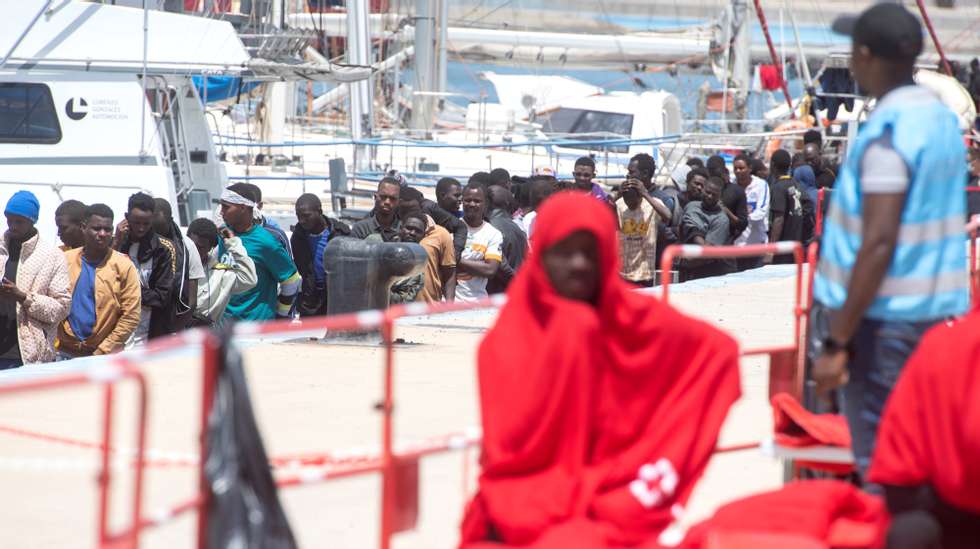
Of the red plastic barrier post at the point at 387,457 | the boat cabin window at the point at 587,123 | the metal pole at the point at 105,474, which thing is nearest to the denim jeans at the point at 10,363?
the red plastic barrier post at the point at 387,457

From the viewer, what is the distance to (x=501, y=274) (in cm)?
1009

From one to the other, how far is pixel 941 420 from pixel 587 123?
86.5 ft

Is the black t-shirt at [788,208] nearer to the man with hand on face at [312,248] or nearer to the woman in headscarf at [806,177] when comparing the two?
the woman in headscarf at [806,177]

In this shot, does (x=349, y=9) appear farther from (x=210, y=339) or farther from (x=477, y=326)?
(x=210, y=339)


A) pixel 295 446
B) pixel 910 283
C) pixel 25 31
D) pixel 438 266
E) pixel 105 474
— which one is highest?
pixel 25 31

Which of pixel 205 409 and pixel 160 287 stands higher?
pixel 205 409

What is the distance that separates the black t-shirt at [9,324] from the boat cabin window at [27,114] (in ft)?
19.6

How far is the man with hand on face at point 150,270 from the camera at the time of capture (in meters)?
8.96

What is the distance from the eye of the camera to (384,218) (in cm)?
1006

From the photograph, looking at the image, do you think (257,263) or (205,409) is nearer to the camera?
(205,409)

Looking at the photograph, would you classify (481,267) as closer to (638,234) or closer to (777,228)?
(638,234)

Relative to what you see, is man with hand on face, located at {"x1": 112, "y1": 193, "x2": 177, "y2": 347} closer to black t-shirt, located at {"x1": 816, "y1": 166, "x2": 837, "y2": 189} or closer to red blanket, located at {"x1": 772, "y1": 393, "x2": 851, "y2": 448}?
red blanket, located at {"x1": 772, "y1": 393, "x2": 851, "y2": 448}

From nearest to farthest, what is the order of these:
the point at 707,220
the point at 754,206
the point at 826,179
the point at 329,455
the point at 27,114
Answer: the point at 329,455 → the point at 707,220 → the point at 27,114 → the point at 754,206 → the point at 826,179

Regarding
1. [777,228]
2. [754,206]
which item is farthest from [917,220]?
[754,206]
